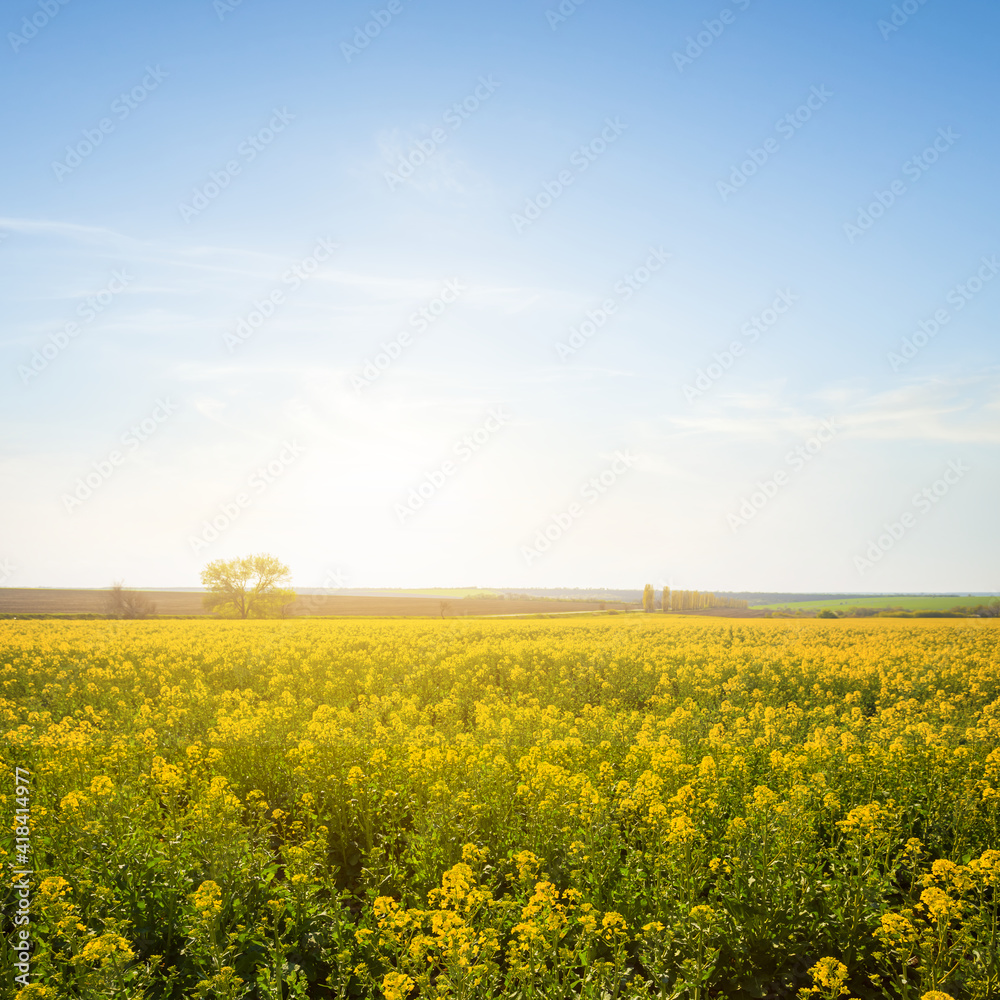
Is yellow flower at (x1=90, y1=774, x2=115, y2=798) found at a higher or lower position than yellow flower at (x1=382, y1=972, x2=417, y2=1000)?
higher

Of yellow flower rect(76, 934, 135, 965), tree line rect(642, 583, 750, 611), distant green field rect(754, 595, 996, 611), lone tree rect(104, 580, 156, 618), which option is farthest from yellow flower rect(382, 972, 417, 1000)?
tree line rect(642, 583, 750, 611)

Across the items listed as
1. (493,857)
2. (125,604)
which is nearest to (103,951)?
(493,857)

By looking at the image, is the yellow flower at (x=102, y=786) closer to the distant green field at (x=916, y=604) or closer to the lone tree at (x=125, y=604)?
the lone tree at (x=125, y=604)

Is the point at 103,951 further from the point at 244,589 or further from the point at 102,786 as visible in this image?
the point at 244,589

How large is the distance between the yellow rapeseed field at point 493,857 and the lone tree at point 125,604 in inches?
2340

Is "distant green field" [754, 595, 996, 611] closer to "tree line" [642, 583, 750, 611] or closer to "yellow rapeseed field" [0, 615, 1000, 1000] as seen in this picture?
"tree line" [642, 583, 750, 611]

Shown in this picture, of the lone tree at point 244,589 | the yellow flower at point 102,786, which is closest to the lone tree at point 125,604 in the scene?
the lone tree at point 244,589

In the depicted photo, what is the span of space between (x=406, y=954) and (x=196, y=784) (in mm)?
4777

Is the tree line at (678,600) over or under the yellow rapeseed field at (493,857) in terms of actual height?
under

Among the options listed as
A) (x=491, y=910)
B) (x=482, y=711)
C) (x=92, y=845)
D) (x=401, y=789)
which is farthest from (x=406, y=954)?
(x=482, y=711)

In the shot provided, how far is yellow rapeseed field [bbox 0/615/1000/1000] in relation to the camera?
14.5ft

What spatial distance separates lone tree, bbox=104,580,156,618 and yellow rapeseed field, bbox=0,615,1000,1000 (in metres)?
59.4

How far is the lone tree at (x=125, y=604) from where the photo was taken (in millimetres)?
64375

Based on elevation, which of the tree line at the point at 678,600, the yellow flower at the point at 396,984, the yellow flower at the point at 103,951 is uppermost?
the yellow flower at the point at 103,951
